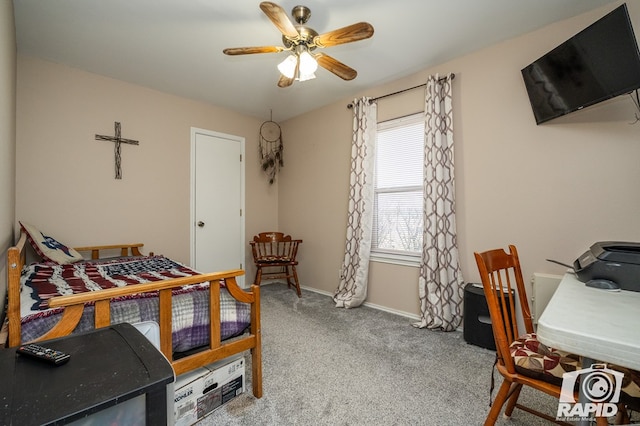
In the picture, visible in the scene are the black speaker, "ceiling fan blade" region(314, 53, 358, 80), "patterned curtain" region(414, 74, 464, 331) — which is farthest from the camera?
"patterned curtain" region(414, 74, 464, 331)

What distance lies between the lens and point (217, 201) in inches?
151

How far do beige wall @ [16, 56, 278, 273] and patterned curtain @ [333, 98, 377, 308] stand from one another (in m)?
1.87

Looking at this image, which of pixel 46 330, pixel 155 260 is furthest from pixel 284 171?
pixel 46 330

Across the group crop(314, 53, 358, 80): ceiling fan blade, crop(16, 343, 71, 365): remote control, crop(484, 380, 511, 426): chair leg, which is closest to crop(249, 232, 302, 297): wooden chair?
crop(314, 53, 358, 80): ceiling fan blade

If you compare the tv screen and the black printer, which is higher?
the tv screen

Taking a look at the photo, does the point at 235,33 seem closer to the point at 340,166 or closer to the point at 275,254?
the point at 340,166

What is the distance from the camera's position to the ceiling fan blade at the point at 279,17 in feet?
5.06

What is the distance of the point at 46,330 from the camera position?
3.89ft

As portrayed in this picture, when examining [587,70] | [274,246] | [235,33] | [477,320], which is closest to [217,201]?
[274,246]

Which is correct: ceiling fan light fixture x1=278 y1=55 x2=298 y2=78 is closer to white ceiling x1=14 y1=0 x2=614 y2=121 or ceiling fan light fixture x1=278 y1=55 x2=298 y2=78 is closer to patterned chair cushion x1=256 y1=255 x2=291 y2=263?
white ceiling x1=14 y1=0 x2=614 y2=121

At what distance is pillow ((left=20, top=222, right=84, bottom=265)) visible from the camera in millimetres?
2365

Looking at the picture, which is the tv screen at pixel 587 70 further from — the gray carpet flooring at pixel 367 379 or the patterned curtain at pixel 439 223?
the gray carpet flooring at pixel 367 379

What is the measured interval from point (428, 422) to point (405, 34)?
2.58 m

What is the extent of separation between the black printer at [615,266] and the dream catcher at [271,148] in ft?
11.9
